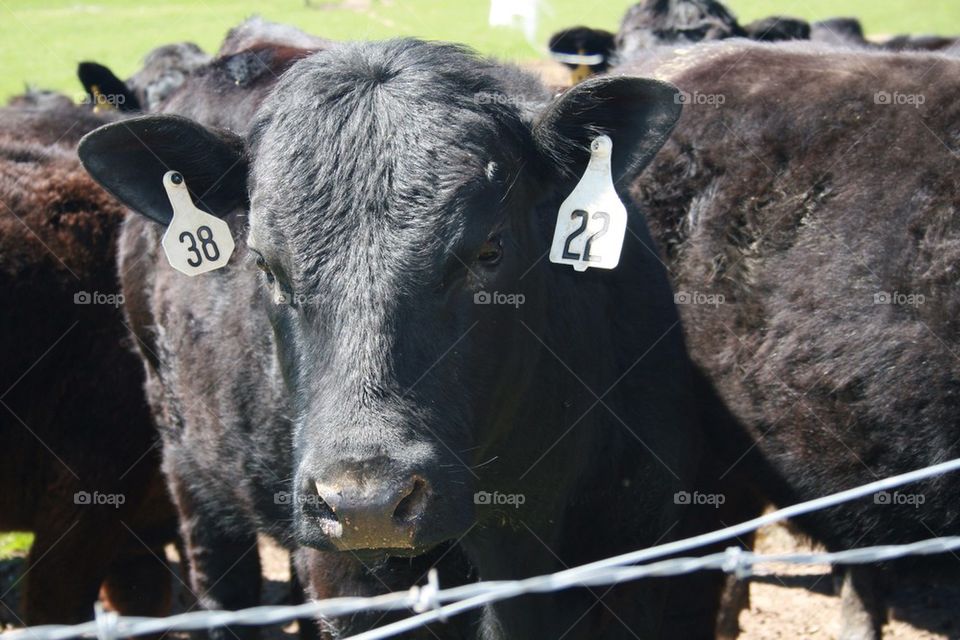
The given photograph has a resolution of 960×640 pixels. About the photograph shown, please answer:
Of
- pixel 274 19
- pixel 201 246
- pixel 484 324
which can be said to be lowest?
pixel 484 324

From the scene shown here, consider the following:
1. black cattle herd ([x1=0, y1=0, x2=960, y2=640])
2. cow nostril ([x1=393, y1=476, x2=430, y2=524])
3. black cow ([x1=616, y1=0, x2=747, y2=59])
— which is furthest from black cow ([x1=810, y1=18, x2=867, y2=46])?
cow nostril ([x1=393, y1=476, x2=430, y2=524])

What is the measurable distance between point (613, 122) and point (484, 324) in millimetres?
801

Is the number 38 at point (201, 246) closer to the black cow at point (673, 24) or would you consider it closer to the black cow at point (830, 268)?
the black cow at point (830, 268)

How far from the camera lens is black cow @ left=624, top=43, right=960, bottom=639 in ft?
13.2

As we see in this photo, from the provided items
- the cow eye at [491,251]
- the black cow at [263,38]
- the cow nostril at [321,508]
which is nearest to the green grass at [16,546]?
the black cow at [263,38]

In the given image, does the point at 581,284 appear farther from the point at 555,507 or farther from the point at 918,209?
the point at 918,209

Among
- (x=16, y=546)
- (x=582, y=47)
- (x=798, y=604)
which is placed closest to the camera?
(x=798, y=604)

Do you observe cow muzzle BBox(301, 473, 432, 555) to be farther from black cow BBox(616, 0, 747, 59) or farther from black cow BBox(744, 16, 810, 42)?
black cow BBox(744, 16, 810, 42)

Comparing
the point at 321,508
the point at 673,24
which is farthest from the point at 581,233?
the point at 673,24

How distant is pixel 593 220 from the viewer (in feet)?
11.2

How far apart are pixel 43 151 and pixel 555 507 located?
390cm

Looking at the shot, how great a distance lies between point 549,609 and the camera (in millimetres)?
3818

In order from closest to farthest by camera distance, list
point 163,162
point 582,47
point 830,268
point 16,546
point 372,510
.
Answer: point 372,510
point 163,162
point 830,268
point 16,546
point 582,47

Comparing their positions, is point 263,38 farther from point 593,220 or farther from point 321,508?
point 321,508
